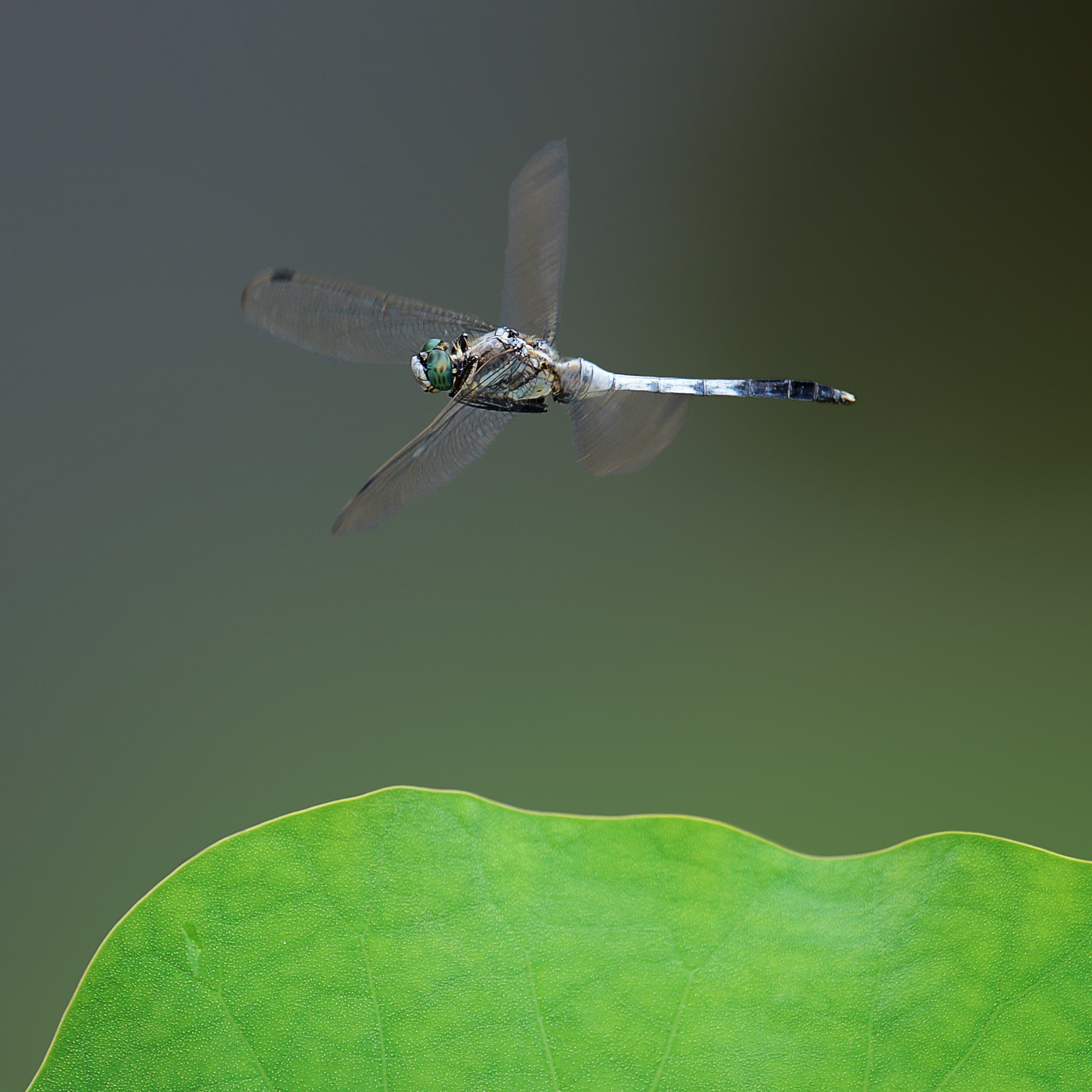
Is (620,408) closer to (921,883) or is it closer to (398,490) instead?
(398,490)

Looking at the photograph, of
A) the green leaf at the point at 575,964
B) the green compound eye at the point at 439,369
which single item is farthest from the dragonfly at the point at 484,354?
the green leaf at the point at 575,964

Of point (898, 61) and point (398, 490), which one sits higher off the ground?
point (898, 61)

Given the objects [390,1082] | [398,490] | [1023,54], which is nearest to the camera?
[390,1082]

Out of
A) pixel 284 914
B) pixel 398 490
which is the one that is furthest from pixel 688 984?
pixel 398 490

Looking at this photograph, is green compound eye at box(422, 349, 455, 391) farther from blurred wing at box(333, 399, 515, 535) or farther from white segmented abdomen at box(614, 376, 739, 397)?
white segmented abdomen at box(614, 376, 739, 397)

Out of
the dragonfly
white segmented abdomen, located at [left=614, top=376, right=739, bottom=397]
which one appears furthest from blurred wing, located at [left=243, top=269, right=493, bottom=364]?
white segmented abdomen, located at [left=614, top=376, right=739, bottom=397]

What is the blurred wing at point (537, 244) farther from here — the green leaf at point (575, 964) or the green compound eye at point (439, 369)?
the green leaf at point (575, 964)
